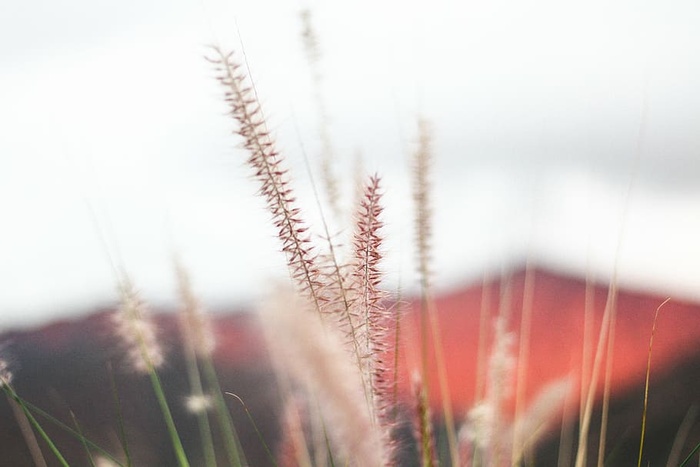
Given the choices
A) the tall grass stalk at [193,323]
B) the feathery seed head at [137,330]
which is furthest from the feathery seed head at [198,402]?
the feathery seed head at [137,330]

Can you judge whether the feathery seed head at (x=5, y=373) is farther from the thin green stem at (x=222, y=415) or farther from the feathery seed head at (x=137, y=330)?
the thin green stem at (x=222, y=415)

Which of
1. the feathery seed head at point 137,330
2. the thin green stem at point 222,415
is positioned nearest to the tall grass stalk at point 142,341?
the feathery seed head at point 137,330

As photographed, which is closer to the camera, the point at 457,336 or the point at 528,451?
the point at 528,451

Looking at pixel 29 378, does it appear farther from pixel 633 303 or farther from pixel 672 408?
pixel 672 408

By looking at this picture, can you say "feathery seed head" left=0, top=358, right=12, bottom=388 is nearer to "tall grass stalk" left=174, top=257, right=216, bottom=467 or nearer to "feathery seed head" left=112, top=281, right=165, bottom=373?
"feathery seed head" left=112, top=281, right=165, bottom=373

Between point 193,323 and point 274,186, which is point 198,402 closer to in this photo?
point 193,323

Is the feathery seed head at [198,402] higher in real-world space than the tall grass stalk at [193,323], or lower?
lower

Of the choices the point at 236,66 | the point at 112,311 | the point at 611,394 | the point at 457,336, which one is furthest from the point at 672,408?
the point at 236,66

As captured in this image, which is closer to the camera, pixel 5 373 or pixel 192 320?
pixel 5 373

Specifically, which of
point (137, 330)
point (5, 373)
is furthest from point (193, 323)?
point (5, 373)

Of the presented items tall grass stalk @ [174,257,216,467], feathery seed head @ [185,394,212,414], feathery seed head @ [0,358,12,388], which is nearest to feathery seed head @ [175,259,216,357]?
tall grass stalk @ [174,257,216,467]

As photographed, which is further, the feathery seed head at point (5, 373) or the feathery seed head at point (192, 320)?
the feathery seed head at point (192, 320)
